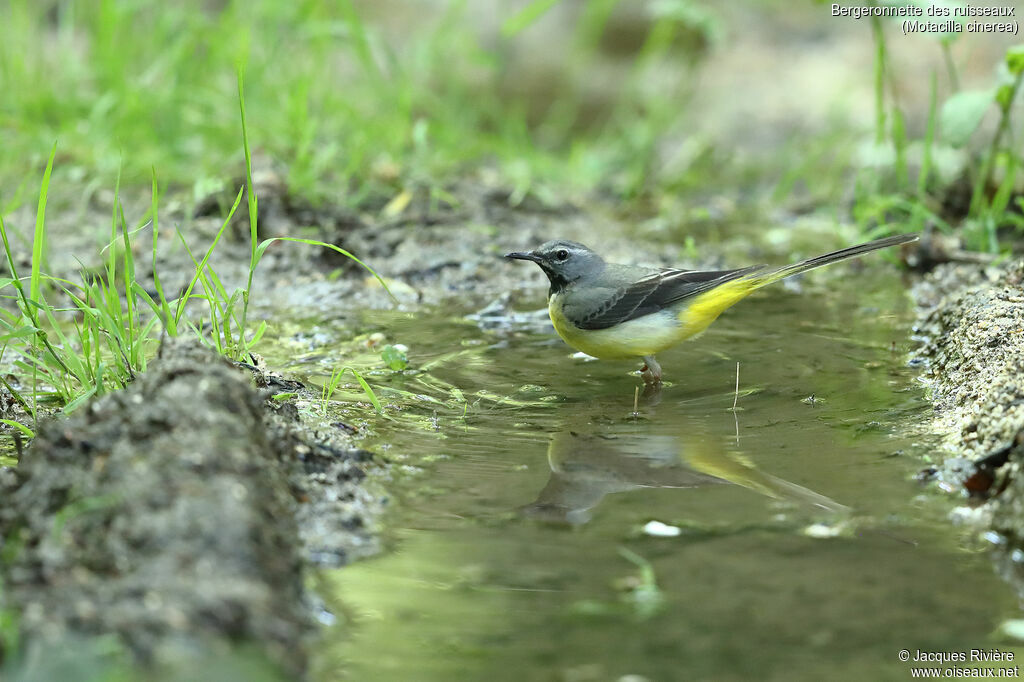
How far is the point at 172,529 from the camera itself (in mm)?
2727

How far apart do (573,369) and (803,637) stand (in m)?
2.92

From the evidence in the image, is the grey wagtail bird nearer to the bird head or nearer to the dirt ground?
the bird head

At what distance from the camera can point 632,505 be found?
12.0ft

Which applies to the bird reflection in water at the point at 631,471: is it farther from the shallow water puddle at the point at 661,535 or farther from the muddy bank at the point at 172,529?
the muddy bank at the point at 172,529

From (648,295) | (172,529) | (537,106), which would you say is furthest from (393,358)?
(537,106)

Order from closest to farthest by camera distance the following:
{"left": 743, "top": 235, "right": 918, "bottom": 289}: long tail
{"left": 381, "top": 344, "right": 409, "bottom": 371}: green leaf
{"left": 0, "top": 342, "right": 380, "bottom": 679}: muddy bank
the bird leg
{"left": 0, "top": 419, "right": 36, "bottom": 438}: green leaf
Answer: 1. {"left": 0, "top": 342, "right": 380, "bottom": 679}: muddy bank
2. {"left": 0, "top": 419, "right": 36, "bottom": 438}: green leaf
3. {"left": 381, "top": 344, "right": 409, "bottom": 371}: green leaf
4. {"left": 743, "top": 235, "right": 918, "bottom": 289}: long tail
5. the bird leg

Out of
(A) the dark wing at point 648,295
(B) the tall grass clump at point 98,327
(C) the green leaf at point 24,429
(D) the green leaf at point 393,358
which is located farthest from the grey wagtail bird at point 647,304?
(C) the green leaf at point 24,429

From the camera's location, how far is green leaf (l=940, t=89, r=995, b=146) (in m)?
5.94

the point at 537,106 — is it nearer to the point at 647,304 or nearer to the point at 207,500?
the point at 647,304

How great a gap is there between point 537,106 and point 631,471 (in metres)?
8.91

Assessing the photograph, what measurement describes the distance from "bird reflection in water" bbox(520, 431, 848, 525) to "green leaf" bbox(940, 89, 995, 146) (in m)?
2.92

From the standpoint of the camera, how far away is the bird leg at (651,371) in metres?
5.35

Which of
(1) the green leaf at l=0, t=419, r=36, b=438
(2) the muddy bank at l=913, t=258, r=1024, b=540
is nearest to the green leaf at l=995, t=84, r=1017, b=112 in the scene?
(2) the muddy bank at l=913, t=258, r=1024, b=540

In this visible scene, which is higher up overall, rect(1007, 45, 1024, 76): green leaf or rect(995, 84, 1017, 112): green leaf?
rect(1007, 45, 1024, 76): green leaf
